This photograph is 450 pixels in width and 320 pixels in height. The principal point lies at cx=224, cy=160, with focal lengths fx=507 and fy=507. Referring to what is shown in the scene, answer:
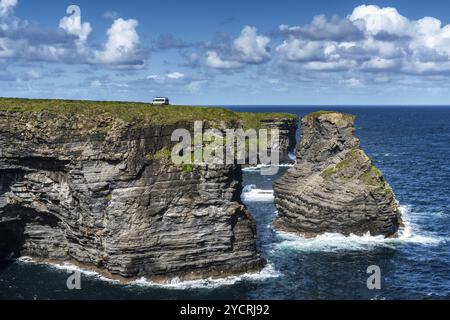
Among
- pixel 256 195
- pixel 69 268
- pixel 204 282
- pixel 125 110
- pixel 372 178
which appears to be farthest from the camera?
pixel 256 195

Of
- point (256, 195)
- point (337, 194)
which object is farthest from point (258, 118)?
point (337, 194)

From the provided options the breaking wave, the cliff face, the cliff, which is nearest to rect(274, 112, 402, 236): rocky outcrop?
the breaking wave

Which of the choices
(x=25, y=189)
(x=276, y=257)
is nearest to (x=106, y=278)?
(x=25, y=189)

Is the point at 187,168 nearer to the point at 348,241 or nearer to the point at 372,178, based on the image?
the point at 348,241

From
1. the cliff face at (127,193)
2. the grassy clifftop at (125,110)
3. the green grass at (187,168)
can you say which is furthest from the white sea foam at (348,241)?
the grassy clifftop at (125,110)

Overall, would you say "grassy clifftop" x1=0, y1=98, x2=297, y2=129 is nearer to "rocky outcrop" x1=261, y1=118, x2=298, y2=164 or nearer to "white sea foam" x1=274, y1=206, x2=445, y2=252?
"white sea foam" x1=274, y1=206, x2=445, y2=252

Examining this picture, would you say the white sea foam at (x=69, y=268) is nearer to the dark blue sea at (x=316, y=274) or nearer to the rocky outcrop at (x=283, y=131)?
the dark blue sea at (x=316, y=274)
